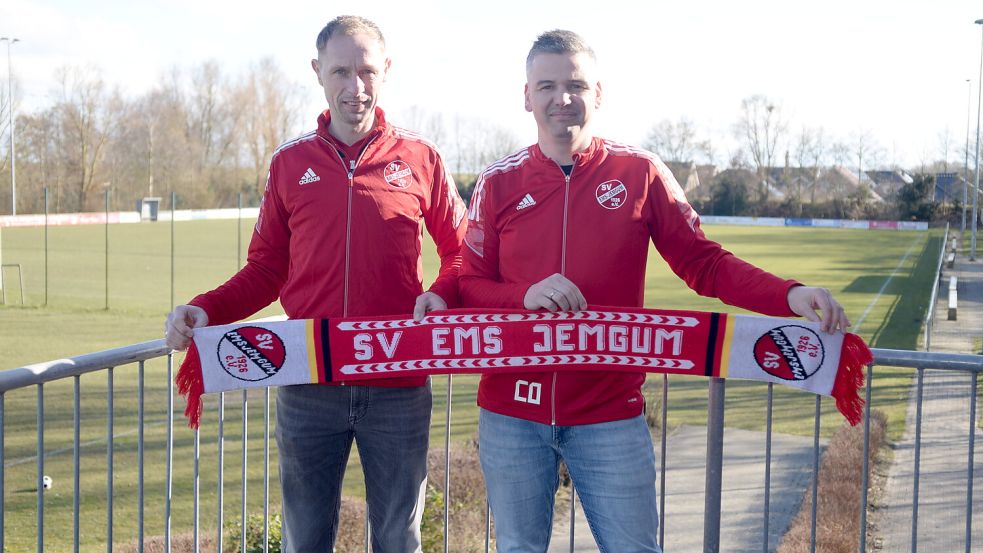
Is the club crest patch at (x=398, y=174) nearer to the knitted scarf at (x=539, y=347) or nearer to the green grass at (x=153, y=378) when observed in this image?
the knitted scarf at (x=539, y=347)

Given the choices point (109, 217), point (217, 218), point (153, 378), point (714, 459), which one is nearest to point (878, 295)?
point (153, 378)

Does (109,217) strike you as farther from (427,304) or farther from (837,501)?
(427,304)

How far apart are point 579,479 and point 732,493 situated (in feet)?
21.5

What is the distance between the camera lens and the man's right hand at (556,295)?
102 inches

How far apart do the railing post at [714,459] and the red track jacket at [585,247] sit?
18.0 inches

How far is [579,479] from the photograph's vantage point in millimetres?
2744

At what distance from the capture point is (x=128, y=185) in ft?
234

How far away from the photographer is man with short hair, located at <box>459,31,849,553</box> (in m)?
2.68

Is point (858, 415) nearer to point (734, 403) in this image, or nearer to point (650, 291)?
point (734, 403)

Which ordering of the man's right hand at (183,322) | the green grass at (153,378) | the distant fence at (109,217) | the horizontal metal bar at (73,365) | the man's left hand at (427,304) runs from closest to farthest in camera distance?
the horizontal metal bar at (73,365) < the man's left hand at (427,304) < the man's right hand at (183,322) < the green grass at (153,378) < the distant fence at (109,217)

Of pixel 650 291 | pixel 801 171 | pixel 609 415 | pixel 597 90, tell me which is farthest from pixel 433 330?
pixel 801 171

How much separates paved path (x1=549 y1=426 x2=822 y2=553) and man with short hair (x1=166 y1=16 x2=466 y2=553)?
431 cm

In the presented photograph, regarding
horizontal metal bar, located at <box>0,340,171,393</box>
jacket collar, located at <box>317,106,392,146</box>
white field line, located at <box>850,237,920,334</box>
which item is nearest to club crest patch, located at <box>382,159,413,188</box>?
jacket collar, located at <box>317,106,392,146</box>

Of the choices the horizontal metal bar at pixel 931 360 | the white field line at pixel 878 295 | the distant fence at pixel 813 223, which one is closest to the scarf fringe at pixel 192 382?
the horizontal metal bar at pixel 931 360
